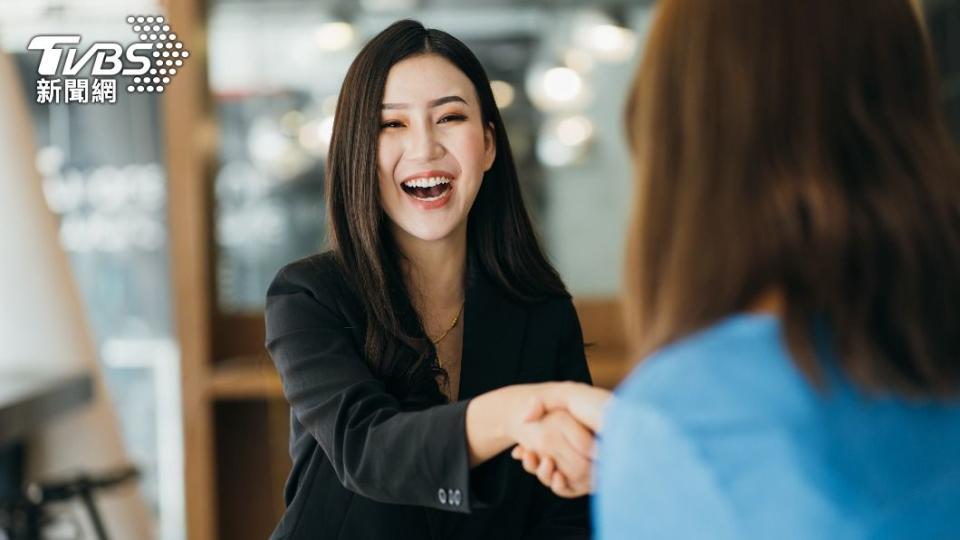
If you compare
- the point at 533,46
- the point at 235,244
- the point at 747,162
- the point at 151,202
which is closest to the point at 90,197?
the point at 151,202

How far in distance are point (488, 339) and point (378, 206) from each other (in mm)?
192

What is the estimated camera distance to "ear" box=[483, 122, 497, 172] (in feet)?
4.21

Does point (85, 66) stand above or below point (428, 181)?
above

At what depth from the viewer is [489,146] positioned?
4.26 feet

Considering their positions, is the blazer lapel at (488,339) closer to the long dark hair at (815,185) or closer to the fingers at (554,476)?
the fingers at (554,476)

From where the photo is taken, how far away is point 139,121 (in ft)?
15.2

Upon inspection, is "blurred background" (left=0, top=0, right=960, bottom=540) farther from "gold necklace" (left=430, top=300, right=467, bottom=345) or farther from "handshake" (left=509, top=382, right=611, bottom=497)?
"handshake" (left=509, top=382, right=611, bottom=497)

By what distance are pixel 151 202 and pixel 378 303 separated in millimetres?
3591

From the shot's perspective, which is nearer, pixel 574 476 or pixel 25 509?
pixel 574 476

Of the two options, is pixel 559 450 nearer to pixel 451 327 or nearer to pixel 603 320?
pixel 451 327

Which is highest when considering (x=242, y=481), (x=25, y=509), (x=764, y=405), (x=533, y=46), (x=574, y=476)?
(x=533, y=46)

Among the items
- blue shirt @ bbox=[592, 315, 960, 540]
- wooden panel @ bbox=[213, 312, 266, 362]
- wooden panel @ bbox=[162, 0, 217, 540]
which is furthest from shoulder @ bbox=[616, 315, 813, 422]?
wooden panel @ bbox=[213, 312, 266, 362]

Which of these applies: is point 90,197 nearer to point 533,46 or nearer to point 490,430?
point 533,46

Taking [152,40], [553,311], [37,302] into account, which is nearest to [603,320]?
[37,302]
